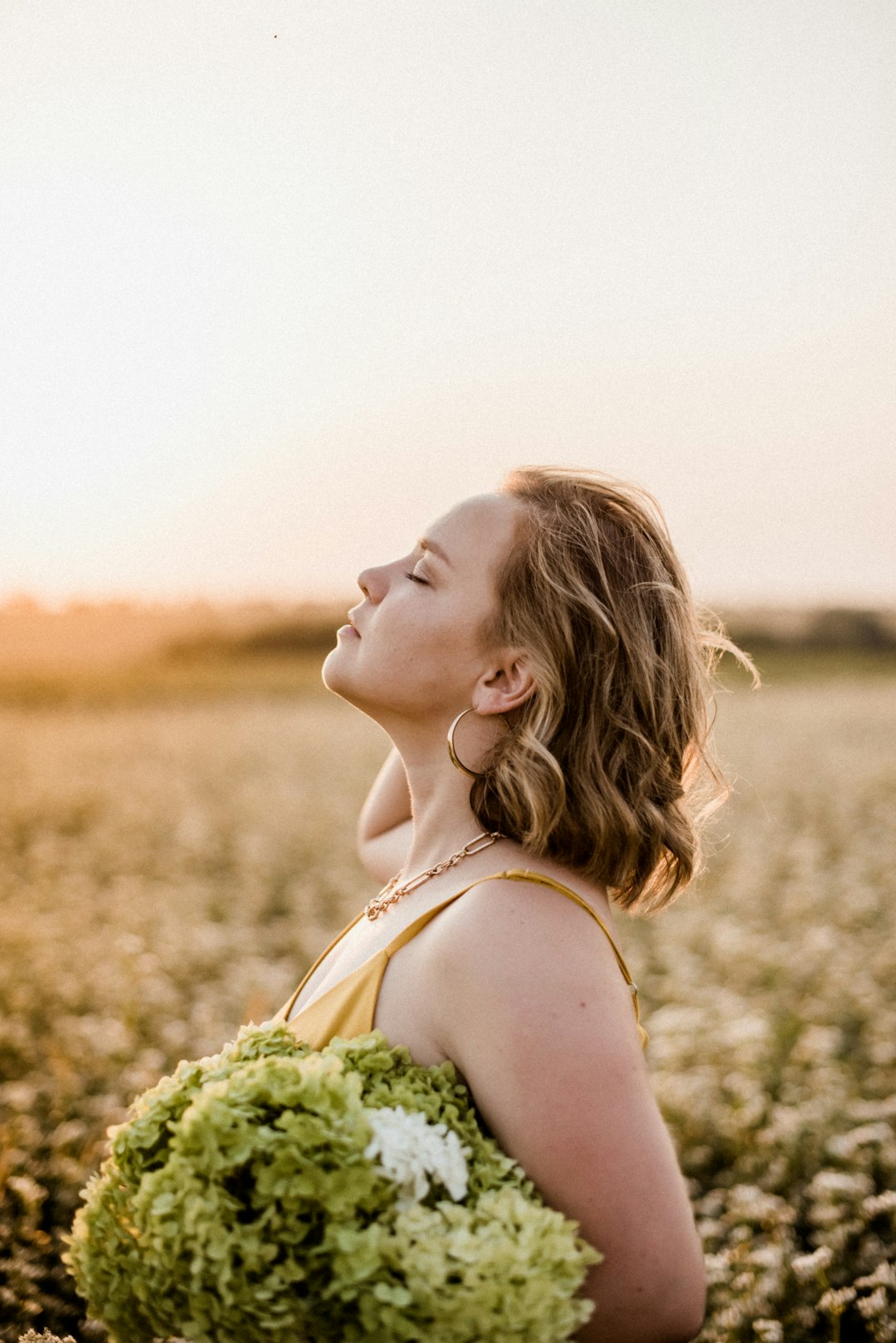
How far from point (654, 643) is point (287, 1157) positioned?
1204 millimetres

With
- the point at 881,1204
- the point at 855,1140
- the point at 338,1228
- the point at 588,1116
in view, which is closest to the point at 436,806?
the point at 588,1116

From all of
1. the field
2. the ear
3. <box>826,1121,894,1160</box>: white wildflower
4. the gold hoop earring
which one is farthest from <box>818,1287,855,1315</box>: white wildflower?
the ear

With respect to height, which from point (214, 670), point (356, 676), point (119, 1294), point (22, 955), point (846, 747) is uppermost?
point (356, 676)

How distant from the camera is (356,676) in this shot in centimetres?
239

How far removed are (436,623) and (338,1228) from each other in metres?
1.15

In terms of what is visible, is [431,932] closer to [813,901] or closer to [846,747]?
[813,901]

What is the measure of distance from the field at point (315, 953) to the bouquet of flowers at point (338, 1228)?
1.22 m

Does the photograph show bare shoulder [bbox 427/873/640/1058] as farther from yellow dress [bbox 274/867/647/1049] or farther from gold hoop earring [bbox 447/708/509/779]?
gold hoop earring [bbox 447/708/509/779]

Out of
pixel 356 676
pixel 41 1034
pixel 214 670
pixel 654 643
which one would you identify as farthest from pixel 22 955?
pixel 214 670

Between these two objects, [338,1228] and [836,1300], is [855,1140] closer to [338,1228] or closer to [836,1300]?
[836,1300]

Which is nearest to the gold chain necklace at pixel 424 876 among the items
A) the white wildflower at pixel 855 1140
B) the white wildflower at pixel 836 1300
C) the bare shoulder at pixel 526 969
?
the bare shoulder at pixel 526 969

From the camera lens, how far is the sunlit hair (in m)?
2.22

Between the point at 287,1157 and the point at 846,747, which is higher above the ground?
the point at 287,1157

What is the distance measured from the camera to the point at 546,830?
2.17 meters
